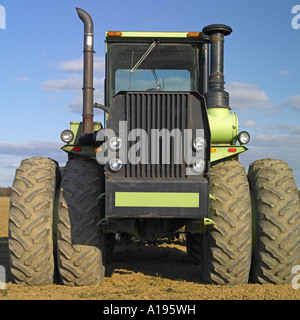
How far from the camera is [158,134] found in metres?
5.86

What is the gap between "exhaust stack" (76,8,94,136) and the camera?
23.3 ft

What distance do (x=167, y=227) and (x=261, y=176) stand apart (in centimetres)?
135

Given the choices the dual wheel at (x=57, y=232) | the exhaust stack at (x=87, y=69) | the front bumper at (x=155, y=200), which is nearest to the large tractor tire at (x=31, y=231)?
the dual wheel at (x=57, y=232)

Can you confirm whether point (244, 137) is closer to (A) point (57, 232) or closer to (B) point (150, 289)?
(B) point (150, 289)

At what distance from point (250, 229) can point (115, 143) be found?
192 cm

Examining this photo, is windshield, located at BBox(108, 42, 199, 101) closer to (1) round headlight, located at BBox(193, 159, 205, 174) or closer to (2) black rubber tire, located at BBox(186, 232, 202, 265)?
(1) round headlight, located at BBox(193, 159, 205, 174)

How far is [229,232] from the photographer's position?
6008 millimetres

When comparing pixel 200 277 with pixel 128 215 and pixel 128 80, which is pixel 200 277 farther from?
pixel 128 80

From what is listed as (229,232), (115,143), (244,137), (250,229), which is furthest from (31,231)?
(244,137)

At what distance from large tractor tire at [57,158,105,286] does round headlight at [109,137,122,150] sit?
0.65 m

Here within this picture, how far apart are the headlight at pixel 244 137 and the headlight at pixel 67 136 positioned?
225 cm

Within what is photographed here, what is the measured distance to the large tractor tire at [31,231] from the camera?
6074 mm

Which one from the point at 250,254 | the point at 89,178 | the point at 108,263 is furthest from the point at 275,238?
the point at 108,263

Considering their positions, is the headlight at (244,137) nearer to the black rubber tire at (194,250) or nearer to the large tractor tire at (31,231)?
the black rubber tire at (194,250)
